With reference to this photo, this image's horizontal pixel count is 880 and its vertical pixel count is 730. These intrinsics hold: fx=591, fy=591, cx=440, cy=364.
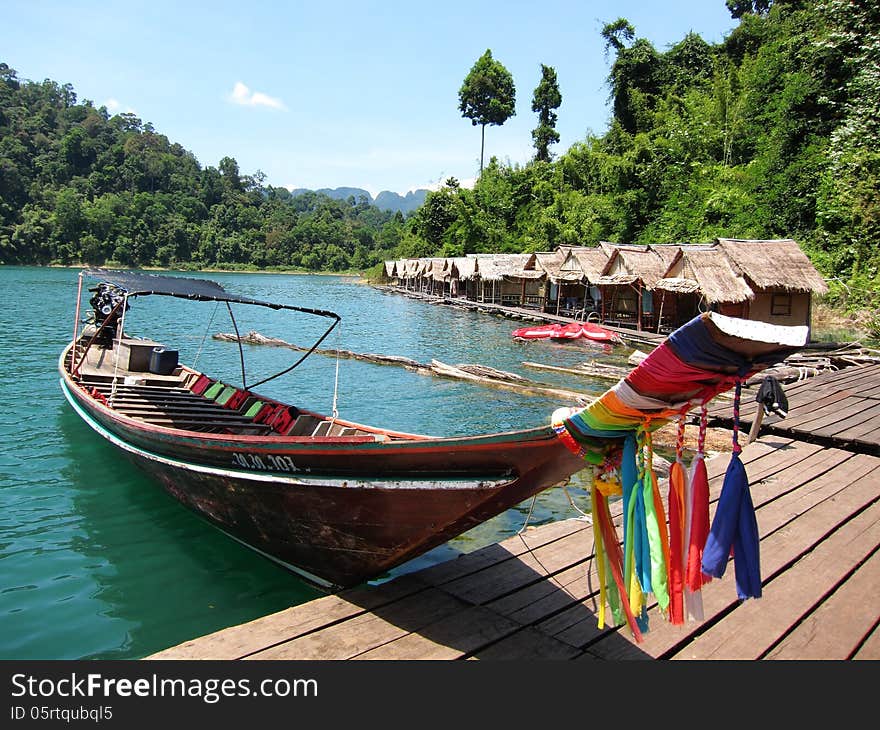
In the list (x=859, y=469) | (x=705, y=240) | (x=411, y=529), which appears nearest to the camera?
(x=411, y=529)

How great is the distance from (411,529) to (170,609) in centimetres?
285

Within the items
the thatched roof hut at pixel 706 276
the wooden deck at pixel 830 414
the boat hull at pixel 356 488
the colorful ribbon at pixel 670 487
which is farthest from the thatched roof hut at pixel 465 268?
the colorful ribbon at pixel 670 487

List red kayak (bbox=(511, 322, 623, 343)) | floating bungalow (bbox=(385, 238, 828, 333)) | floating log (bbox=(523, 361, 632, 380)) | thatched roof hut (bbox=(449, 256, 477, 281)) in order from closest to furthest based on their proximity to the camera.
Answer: floating log (bbox=(523, 361, 632, 380))
floating bungalow (bbox=(385, 238, 828, 333))
red kayak (bbox=(511, 322, 623, 343))
thatched roof hut (bbox=(449, 256, 477, 281))

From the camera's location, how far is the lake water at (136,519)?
502 cm

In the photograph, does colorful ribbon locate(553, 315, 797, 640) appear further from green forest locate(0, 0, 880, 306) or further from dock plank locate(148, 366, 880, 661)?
green forest locate(0, 0, 880, 306)

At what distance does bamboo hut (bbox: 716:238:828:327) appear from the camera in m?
19.4

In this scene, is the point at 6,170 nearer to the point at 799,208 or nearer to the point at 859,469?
the point at 799,208

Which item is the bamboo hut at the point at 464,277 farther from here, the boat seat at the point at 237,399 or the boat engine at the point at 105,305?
the boat seat at the point at 237,399

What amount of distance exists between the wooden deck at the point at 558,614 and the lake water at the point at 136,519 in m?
1.70

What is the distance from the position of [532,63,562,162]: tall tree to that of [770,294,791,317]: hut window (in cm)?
4086

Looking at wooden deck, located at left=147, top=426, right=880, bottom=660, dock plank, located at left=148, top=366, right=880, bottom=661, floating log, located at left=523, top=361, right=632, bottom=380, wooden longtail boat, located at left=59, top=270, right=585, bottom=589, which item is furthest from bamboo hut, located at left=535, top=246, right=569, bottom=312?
wooden deck, located at left=147, top=426, right=880, bottom=660

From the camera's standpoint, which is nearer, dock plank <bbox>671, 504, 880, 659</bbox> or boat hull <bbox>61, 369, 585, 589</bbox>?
boat hull <bbox>61, 369, 585, 589</bbox>

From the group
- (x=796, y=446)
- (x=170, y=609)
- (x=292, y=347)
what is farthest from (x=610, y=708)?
(x=292, y=347)

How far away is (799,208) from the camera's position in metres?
25.5
